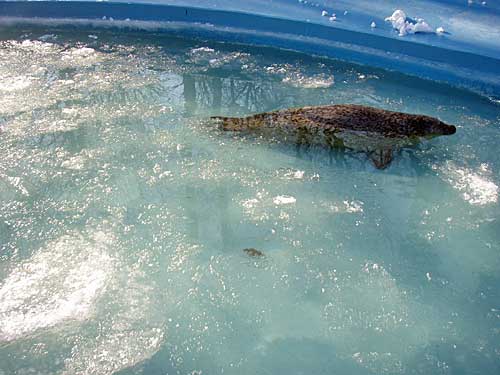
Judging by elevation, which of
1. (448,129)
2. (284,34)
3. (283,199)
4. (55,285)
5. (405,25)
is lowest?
(55,285)

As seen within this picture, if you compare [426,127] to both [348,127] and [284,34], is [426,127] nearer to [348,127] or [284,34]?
[348,127]

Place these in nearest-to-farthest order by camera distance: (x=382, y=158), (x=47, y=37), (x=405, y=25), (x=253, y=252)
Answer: (x=253, y=252), (x=382, y=158), (x=405, y=25), (x=47, y=37)

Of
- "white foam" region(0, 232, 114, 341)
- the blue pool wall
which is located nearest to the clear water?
"white foam" region(0, 232, 114, 341)

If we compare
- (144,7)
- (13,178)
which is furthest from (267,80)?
(13,178)

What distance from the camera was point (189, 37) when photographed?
5.16m

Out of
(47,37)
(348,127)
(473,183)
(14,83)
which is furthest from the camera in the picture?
(47,37)

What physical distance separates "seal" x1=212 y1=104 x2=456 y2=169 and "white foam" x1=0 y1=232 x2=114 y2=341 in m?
1.42

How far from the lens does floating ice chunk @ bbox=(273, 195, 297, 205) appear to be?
289 cm

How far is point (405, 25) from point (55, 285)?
3.96m

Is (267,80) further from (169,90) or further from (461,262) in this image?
(461,262)

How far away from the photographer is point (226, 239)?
2604mm

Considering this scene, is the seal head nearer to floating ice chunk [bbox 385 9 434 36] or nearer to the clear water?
the clear water

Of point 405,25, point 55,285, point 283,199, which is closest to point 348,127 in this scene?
point 283,199

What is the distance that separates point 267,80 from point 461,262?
2364 mm
